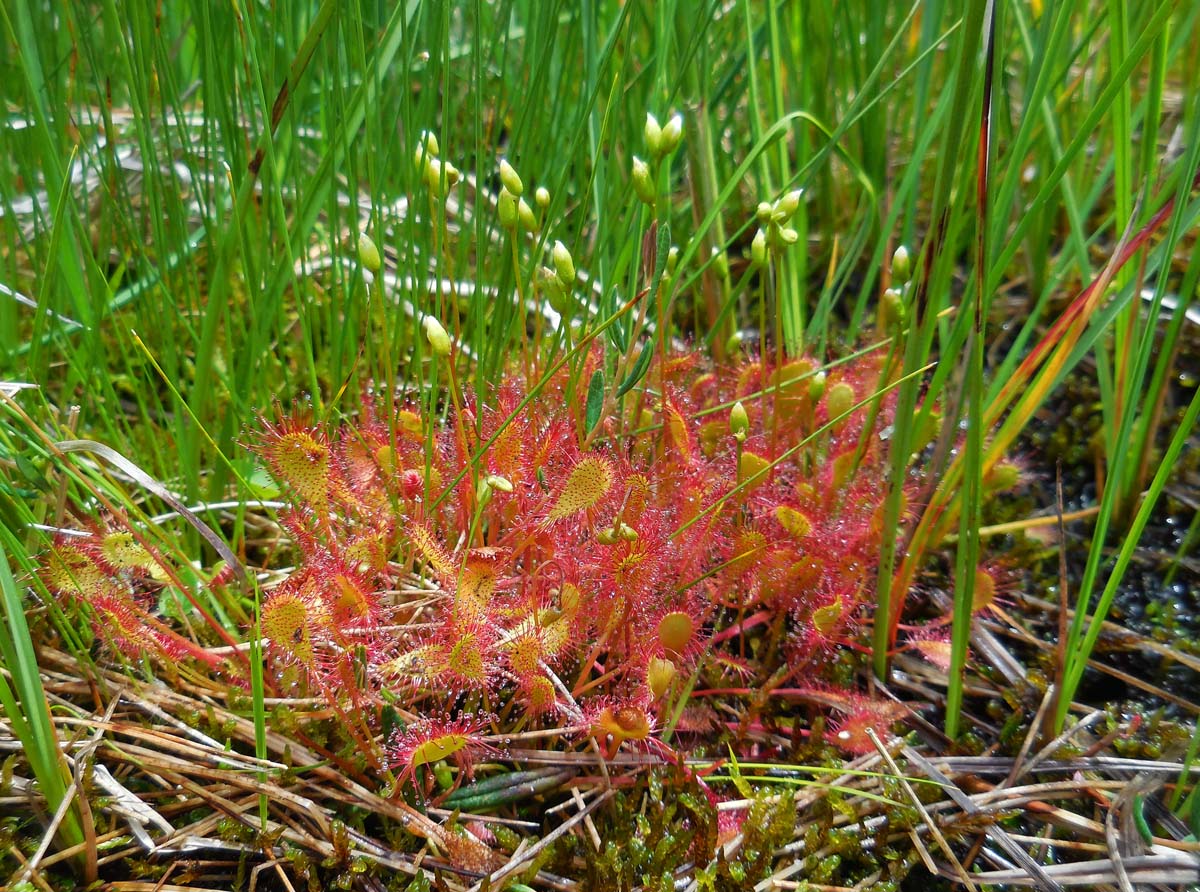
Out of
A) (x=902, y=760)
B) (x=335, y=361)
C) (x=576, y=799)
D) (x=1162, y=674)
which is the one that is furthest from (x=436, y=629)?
(x=1162, y=674)

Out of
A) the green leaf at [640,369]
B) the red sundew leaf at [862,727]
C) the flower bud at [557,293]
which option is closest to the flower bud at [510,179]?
the flower bud at [557,293]

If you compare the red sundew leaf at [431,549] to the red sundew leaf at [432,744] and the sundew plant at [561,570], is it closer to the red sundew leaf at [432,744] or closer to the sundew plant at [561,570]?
the sundew plant at [561,570]

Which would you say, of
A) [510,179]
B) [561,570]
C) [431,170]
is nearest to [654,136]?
[510,179]

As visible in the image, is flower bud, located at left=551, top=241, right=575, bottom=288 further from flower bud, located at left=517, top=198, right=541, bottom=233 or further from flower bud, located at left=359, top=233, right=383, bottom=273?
flower bud, located at left=359, top=233, right=383, bottom=273

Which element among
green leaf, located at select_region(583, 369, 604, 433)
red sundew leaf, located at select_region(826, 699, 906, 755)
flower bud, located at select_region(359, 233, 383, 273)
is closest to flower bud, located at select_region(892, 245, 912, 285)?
green leaf, located at select_region(583, 369, 604, 433)

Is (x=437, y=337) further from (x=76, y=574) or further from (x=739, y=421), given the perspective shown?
(x=76, y=574)

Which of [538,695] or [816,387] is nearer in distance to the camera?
[538,695]
